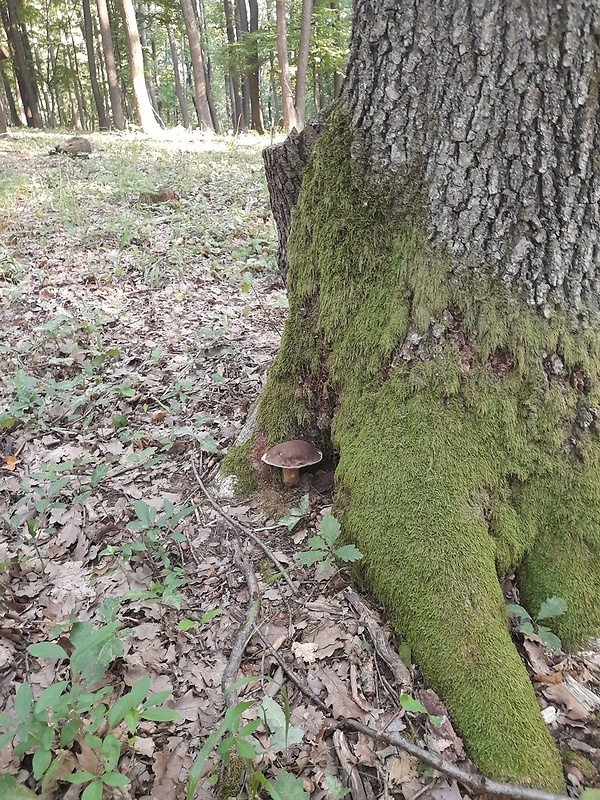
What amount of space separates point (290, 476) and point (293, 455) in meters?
0.21

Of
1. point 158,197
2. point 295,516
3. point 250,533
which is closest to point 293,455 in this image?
point 295,516

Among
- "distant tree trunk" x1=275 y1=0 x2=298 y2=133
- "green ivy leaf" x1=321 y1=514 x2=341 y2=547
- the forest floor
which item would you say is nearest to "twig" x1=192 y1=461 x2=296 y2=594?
the forest floor

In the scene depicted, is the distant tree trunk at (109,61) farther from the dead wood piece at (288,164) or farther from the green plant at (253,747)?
the green plant at (253,747)

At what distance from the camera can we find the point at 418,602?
2273mm

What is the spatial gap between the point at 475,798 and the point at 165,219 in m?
7.95

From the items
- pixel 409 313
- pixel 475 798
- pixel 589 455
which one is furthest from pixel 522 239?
pixel 475 798

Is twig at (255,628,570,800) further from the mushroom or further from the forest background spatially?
the forest background

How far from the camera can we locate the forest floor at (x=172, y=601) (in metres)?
1.85

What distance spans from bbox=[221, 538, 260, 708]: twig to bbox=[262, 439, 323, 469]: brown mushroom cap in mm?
498

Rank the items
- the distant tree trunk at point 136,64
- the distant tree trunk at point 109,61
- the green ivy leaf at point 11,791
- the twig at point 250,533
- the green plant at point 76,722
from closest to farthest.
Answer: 1. the green ivy leaf at point 11,791
2. the green plant at point 76,722
3. the twig at point 250,533
4. the distant tree trunk at point 136,64
5. the distant tree trunk at point 109,61

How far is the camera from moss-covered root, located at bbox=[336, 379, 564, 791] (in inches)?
76.9

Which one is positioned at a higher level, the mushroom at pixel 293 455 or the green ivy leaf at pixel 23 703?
the mushroom at pixel 293 455

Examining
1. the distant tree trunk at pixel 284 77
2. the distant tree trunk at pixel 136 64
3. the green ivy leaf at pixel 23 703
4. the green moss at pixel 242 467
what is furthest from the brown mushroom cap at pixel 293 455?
the distant tree trunk at pixel 136 64

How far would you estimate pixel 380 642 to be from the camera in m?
2.29
